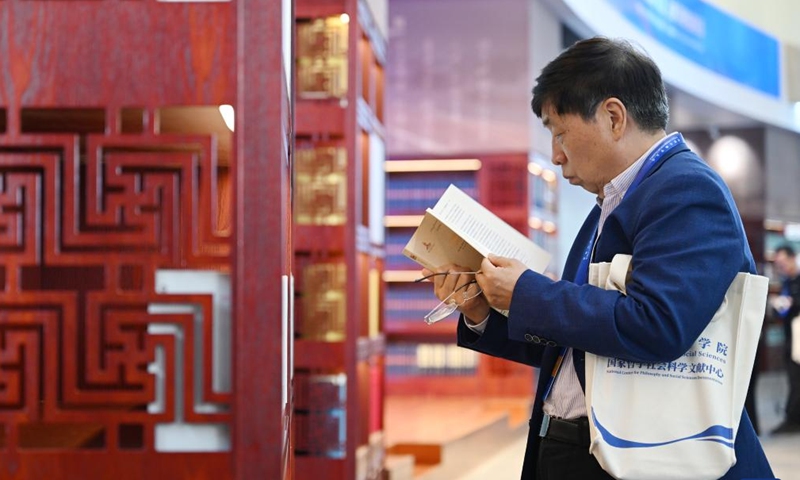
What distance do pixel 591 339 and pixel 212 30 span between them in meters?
0.83

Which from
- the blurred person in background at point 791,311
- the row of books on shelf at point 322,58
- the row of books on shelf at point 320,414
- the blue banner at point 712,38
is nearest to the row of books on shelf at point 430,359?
the blurred person in background at point 791,311

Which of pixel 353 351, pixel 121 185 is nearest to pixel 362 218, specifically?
pixel 353 351

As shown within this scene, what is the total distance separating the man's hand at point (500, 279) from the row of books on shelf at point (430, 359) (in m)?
8.09

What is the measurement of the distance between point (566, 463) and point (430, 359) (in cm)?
821

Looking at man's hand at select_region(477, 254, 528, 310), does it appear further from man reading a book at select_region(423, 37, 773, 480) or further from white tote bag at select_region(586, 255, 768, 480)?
white tote bag at select_region(586, 255, 768, 480)

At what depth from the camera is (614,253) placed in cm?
177

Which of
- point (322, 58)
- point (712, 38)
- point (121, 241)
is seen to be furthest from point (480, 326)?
point (712, 38)

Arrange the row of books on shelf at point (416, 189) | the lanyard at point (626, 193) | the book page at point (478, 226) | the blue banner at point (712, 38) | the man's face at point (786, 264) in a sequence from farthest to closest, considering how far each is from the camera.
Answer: the blue banner at point (712, 38) → the row of books on shelf at point (416, 189) → the man's face at point (786, 264) → the book page at point (478, 226) → the lanyard at point (626, 193)

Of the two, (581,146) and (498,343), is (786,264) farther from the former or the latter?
(581,146)

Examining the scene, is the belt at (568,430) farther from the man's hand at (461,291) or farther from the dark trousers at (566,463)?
the man's hand at (461,291)

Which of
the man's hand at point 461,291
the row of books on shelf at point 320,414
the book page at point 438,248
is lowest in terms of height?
the row of books on shelf at point 320,414

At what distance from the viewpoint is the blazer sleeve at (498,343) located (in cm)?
204

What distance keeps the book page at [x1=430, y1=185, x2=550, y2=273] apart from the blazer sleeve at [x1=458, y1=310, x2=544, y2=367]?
13cm

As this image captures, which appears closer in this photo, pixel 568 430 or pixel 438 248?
pixel 568 430
